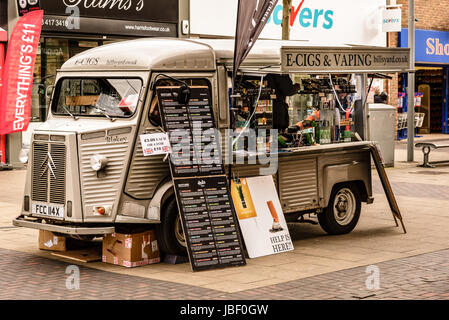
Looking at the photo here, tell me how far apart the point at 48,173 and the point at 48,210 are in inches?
16.1

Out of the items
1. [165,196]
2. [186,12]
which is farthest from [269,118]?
[186,12]

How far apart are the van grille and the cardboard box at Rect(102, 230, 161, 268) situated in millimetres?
729

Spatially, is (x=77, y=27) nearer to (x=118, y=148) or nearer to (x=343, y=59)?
(x=343, y=59)

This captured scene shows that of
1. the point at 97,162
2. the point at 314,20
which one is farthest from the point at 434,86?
the point at 97,162

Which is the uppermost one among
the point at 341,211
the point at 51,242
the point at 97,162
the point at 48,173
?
the point at 97,162

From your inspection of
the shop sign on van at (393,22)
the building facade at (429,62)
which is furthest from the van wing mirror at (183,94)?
the building facade at (429,62)

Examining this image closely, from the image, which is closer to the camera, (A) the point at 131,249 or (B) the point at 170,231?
(A) the point at 131,249

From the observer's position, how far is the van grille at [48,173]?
352 inches

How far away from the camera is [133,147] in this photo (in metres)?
8.97

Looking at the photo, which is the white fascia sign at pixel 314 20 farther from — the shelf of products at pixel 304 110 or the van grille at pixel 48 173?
the van grille at pixel 48 173

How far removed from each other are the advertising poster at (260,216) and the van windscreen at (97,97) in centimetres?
158

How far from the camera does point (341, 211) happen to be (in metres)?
11.2
